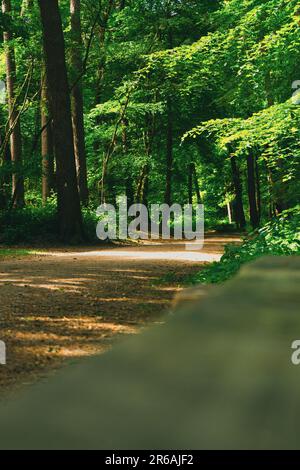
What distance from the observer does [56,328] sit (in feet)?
22.1

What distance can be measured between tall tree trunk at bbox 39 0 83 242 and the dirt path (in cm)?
466

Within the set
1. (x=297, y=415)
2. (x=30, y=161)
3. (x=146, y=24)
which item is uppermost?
(x=146, y=24)

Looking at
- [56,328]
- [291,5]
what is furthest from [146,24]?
[56,328]

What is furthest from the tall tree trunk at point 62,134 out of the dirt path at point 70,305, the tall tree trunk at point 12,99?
the dirt path at point 70,305

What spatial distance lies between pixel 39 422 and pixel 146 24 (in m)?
25.9

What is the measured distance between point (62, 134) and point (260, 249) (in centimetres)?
853

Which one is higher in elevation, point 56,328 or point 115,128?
point 115,128

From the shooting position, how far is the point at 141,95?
87.0ft

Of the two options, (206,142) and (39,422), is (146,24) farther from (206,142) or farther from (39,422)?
(39,422)

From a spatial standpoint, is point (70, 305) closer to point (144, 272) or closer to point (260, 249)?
point (144, 272)
